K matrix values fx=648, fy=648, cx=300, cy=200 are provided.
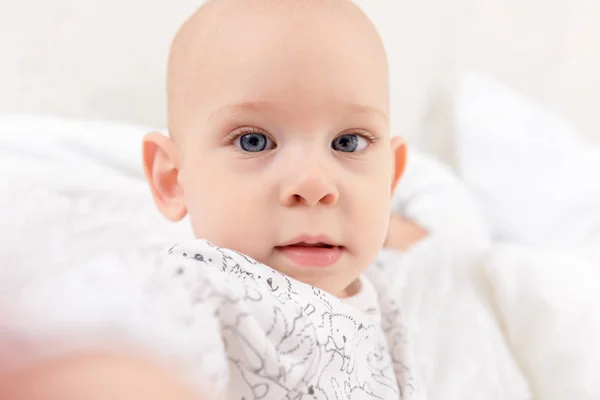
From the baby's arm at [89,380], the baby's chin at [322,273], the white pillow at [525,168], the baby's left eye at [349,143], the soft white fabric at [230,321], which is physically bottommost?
the baby's arm at [89,380]

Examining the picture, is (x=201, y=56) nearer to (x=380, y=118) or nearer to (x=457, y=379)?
(x=380, y=118)

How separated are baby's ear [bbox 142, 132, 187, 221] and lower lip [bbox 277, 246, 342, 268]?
6.1 inches

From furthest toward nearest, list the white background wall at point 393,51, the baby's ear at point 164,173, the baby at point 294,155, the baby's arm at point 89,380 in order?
the white background wall at point 393,51 → the baby's ear at point 164,173 → the baby at point 294,155 → the baby's arm at point 89,380

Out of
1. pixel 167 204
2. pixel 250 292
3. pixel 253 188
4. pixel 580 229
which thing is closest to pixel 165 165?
pixel 167 204

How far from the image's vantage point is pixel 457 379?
2.87 feet

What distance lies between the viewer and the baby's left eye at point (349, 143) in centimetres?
64

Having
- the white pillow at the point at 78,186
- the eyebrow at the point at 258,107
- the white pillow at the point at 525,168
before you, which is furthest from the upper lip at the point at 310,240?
the white pillow at the point at 525,168

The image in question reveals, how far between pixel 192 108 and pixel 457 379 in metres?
0.52

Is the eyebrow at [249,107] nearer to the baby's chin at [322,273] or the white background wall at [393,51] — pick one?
the baby's chin at [322,273]

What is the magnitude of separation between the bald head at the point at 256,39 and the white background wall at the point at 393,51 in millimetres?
597

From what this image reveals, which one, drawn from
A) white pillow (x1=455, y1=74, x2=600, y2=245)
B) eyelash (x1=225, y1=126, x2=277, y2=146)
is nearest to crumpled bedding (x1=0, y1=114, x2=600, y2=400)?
white pillow (x1=455, y1=74, x2=600, y2=245)

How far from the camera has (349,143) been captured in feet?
2.12

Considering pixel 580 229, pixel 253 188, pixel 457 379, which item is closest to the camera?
pixel 253 188

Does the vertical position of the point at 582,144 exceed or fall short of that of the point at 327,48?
it exceeds it
